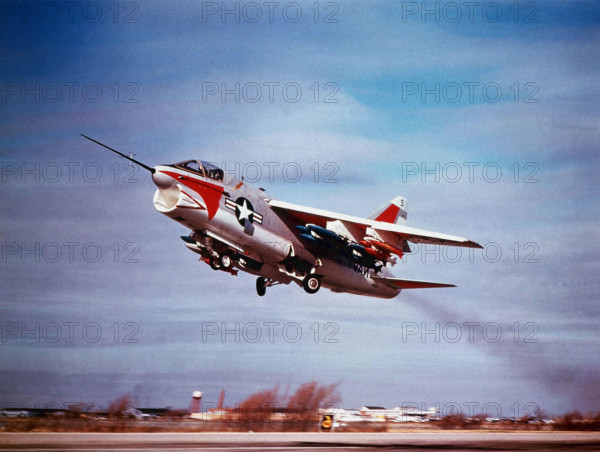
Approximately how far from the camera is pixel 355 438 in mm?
29562

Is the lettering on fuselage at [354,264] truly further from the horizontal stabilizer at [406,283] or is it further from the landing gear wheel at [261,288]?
the landing gear wheel at [261,288]

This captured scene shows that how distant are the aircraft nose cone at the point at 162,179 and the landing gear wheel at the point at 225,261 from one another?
462 centimetres

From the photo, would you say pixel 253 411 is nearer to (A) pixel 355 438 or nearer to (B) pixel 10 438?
(A) pixel 355 438

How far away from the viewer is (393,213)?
1503 inches

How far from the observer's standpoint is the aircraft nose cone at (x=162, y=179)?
2945 centimetres

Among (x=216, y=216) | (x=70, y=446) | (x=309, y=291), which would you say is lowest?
(x=70, y=446)

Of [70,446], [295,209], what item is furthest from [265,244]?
[70,446]

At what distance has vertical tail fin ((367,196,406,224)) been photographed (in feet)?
124

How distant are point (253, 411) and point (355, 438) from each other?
22.2 feet

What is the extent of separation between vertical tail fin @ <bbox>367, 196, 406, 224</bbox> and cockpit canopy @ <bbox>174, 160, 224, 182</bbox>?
9.53m

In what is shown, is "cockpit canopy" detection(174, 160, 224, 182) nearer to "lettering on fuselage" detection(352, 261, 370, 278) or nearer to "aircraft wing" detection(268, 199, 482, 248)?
"aircraft wing" detection(268, 199, 482, 248)

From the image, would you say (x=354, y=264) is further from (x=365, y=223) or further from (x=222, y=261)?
(x=222, y=261)

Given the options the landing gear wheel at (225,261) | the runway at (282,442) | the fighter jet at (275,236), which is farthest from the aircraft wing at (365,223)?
the runway at (282,442)

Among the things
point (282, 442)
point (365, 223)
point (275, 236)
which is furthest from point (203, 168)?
point (282, 442)
